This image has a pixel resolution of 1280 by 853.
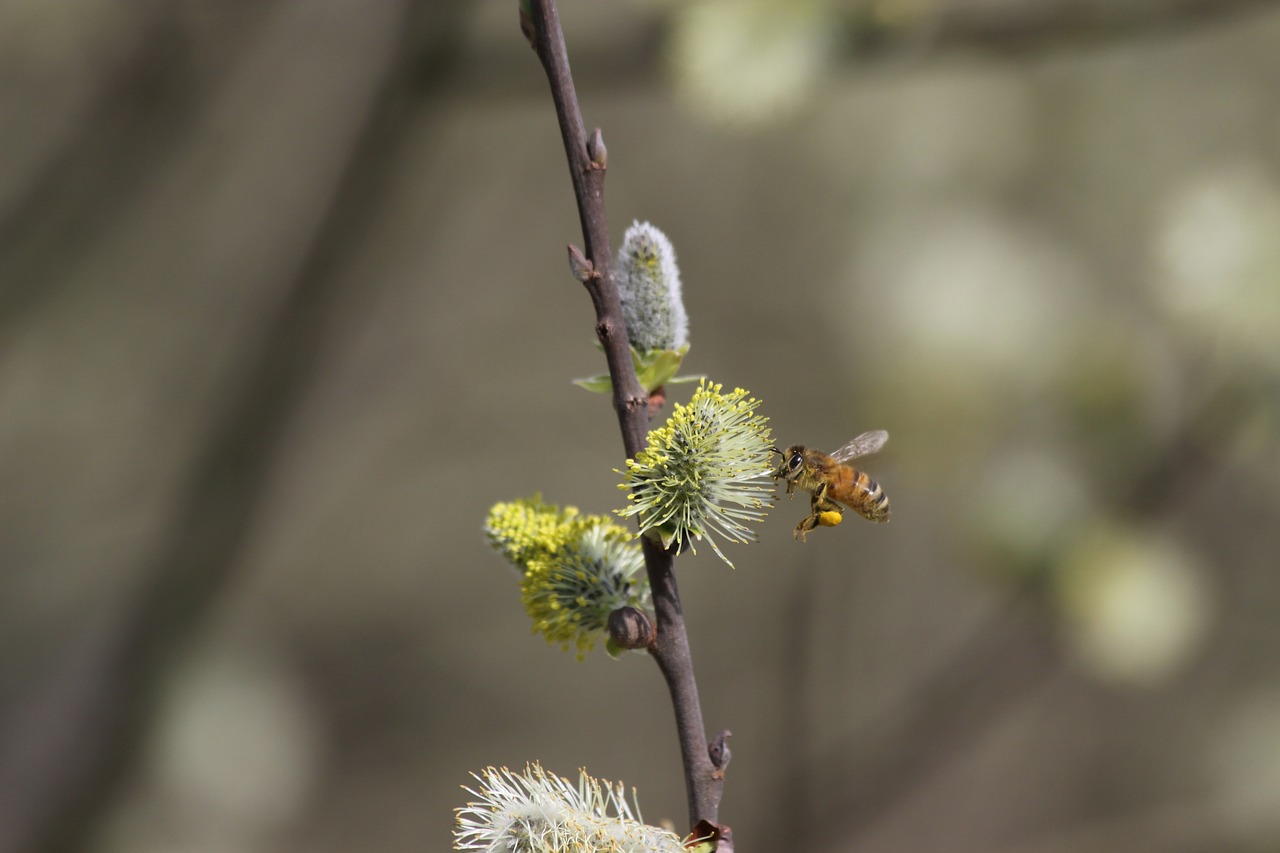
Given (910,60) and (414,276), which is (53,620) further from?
(910,60)

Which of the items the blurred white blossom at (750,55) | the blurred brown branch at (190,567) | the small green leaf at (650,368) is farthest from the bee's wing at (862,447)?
the blurred brown branch at (190,567)

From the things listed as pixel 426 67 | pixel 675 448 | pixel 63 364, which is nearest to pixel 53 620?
pixel 63 364

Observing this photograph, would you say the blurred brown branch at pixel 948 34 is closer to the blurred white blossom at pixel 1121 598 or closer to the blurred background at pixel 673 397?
the blurred background at pixel 673 397

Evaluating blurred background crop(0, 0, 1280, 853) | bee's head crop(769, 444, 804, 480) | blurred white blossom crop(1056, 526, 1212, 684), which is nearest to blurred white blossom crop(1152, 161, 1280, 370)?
blurred background crop(0, 0, 1280, 853)

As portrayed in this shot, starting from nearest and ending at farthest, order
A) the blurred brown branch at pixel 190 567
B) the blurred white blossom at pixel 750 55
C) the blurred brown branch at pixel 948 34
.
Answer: the blurred white blossom at pixel 750 55 → the blurred brown branch at pixel 948 34 → the blurred brown branch at pixel 190 567

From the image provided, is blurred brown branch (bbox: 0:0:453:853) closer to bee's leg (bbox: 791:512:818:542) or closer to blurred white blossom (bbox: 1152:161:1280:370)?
bee's leg (bbox: 791:512:818:542)

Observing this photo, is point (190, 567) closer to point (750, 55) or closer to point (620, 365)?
point (750, 55)
